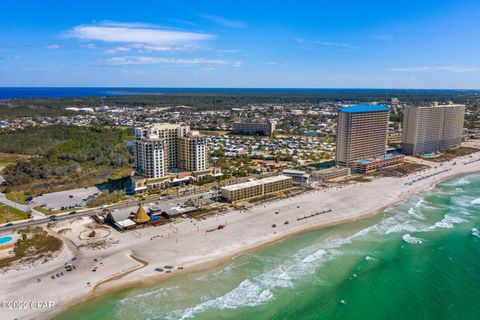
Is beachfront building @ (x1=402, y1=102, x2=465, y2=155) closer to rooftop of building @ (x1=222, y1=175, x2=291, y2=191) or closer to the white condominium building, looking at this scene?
rooftop of building @ (x1=222, y1=175, x2=291, y2=191)

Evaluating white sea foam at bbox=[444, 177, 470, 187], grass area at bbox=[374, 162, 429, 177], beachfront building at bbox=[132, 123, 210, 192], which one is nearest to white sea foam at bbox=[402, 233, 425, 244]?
grass area at bbox=[374, 162, 429, 177]

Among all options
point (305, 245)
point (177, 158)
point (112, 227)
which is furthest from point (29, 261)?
point (177, 158)

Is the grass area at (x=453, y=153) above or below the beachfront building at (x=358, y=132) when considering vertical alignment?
below

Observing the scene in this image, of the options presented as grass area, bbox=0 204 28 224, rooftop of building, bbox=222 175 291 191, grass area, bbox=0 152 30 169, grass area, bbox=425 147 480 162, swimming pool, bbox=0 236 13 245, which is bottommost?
grass area, bbox=0 204 28 224

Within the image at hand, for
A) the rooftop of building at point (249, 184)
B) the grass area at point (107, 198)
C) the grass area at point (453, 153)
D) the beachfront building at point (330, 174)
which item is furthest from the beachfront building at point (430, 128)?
the grass area at point (107, 198)

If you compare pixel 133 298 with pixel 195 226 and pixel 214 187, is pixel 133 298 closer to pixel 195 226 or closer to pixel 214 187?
pixel 195 226

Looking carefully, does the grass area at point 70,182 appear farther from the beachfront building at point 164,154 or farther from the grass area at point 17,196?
the beachfront building at point 164,154
